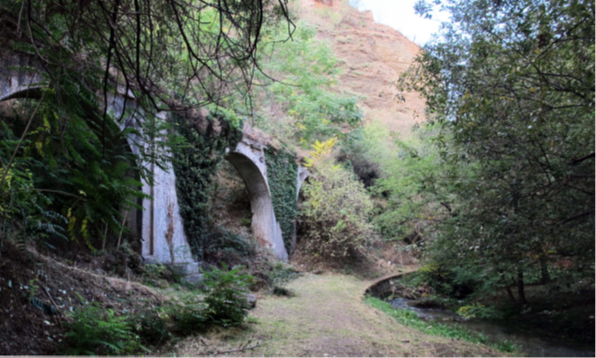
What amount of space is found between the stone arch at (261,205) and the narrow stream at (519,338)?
4.91 m

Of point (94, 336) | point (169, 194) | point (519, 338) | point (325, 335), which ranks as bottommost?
point (519, 338)

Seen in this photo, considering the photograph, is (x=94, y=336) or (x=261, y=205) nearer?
(x=94, y=336)

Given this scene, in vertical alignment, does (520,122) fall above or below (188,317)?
above

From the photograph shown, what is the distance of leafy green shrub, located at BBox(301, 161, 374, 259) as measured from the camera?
13.1 metres

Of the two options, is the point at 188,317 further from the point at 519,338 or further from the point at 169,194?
the point at 519,338

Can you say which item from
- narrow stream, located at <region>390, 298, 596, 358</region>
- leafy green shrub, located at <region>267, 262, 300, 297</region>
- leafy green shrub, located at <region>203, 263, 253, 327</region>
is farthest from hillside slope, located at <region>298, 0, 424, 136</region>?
leafy green shrub, located at <region>203, 263, 253, 327</region>

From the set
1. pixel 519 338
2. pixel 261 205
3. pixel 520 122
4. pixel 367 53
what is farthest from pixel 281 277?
pixel 367 53

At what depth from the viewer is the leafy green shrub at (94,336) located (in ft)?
→ 8.82

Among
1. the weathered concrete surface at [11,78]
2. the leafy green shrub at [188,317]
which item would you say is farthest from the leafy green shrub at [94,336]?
the weathered concrete surface at [11,78]

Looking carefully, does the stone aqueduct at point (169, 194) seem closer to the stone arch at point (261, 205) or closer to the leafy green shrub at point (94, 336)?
the stone arch at point (261, 205)

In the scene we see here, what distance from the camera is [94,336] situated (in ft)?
8.98

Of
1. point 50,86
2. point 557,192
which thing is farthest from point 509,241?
point 50,86

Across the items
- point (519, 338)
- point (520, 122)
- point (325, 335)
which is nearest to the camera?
point (520, 122)

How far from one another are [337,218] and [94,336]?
11.0m
